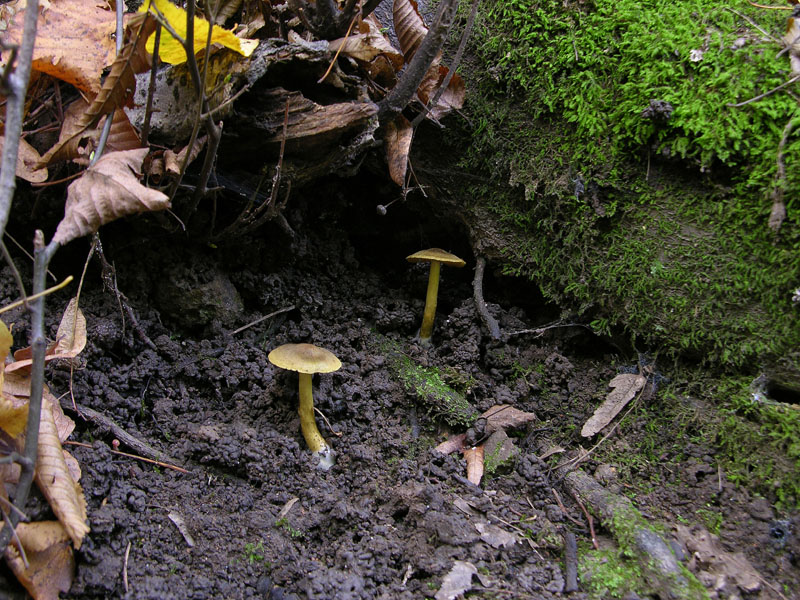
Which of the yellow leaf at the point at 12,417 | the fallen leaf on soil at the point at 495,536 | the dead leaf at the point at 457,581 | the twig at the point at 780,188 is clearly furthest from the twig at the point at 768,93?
the yellow leaf at the point at 12,417

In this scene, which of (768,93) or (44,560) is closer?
(44,560)

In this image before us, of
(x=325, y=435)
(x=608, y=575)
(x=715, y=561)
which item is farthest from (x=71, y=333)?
(x=715, y=561)

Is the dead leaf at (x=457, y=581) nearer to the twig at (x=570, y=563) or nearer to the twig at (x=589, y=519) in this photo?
the twig at (x=570, y=563)

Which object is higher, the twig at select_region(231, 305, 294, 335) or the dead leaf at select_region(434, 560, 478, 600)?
the twig at select_region(231, 305, 294, 335)

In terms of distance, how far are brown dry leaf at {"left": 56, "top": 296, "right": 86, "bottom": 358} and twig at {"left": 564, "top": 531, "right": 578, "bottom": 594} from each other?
1932 millimetres

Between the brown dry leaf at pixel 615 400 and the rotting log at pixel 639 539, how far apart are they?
0.80 feet

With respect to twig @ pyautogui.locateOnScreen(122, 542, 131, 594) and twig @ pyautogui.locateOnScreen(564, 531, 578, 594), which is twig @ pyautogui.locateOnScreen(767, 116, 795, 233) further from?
twig @ pyautogui.locateOnScreen(122, 542, 131, 594)

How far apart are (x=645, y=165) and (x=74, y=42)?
2477 millimetres

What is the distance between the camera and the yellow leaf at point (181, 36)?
1.84m

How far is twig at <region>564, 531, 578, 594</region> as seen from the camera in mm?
1736

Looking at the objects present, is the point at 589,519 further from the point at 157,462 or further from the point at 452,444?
the point at 157,462

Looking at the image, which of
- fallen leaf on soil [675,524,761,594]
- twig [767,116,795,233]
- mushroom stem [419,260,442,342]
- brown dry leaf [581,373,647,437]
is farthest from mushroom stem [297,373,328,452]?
twig [767,116,795,233]

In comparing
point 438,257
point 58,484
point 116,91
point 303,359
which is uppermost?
point 116,91

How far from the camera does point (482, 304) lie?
2918 millimetres
